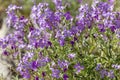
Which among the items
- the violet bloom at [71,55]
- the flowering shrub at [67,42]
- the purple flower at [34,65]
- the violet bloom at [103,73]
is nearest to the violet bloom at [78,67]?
the flowering shrub at [67,42]

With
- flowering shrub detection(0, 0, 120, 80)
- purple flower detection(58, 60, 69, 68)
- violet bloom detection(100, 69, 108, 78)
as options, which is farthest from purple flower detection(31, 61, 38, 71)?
violet bloom detection(100, 69, 108, 78)

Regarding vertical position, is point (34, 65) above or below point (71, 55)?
below

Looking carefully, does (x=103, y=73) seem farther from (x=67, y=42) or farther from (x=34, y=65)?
(x=34, y=65)

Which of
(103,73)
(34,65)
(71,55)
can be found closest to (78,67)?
(71,55)

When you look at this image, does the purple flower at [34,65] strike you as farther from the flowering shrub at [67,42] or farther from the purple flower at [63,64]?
the purple flower at [63,64]

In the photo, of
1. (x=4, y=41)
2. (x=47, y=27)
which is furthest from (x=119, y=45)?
(x=4, y=41)

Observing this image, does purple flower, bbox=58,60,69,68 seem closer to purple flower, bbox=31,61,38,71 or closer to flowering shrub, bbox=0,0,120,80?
flowering shrub, bbox=0,0,120,80

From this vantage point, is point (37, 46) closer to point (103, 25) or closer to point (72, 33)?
point (72, 33)

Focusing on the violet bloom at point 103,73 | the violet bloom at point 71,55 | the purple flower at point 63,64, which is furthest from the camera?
the violet bloom at point 103,73
